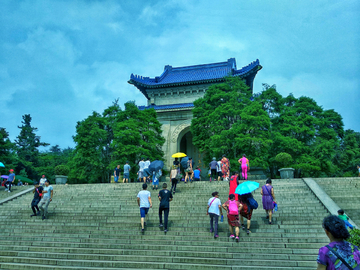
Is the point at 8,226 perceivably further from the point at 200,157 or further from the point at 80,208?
the point at 200,157

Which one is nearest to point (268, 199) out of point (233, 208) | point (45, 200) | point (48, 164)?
point (233, 208)

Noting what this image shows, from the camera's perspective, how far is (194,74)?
29422 mm

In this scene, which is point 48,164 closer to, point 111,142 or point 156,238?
point 111,142

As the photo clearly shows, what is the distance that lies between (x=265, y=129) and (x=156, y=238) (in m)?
12.2

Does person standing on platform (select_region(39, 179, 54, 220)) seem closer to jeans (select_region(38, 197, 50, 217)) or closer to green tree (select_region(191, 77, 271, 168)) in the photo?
jeans (select_region(38, 197, 50, 217))

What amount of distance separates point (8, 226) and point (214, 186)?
769 cm

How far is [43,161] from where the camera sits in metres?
35.1

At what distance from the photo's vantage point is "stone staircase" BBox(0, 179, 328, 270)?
6.00 meters

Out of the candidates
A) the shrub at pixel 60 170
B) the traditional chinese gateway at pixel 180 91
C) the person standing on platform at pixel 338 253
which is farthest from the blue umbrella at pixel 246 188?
the traditional chinese gateway at pixel 180 91

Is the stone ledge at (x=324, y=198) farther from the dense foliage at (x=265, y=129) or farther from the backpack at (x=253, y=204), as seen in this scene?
the dense foliage at (x=265, y=129)

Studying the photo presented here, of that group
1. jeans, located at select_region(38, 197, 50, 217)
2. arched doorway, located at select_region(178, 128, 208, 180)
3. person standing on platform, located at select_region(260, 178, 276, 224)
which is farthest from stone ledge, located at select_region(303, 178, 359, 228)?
arched doorway, located at select_region(178, 128, 208, 180)

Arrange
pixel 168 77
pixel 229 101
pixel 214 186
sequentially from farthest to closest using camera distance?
pixel 168 77 < pixel 229 101 < pixel 214 186

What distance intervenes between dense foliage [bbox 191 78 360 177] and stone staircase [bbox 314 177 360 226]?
10.3 feet

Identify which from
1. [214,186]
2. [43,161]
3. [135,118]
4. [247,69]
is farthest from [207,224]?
[43,161]
